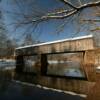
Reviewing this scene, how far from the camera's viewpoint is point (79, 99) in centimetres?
768

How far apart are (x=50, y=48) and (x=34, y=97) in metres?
13.3

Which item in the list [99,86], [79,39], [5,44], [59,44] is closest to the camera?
[99,86]

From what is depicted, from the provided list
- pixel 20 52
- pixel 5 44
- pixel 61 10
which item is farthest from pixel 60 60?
pixel 61 10

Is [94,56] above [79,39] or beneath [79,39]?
beneath

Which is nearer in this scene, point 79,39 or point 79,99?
point 79,99

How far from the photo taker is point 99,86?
5.61m

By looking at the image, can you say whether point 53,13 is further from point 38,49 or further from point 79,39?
point 38,49

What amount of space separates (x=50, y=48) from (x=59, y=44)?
1.28 metres

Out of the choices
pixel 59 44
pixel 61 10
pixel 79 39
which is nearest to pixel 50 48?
pixel 59 44

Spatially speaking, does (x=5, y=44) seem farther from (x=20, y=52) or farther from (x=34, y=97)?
(x=34, y=97)

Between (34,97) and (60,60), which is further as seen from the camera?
(60,60)

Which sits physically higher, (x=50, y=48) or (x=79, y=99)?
(x=50, y=48)

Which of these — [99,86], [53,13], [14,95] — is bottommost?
[14,95]

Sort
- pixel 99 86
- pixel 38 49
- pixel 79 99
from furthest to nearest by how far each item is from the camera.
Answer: pixel 38 49 < pixel 79 99 < pixel 99 86
